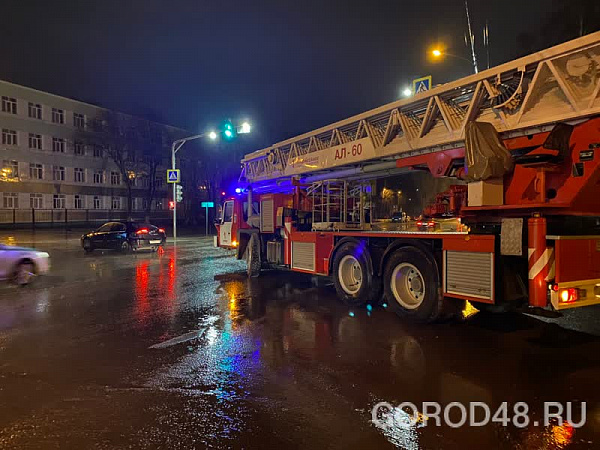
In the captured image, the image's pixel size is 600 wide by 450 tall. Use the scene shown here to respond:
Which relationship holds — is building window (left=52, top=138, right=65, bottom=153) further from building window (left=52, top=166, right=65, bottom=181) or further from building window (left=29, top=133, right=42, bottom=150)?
building window (left=52, top=166, right=65, bottom=181)

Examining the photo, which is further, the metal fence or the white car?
the metal fence

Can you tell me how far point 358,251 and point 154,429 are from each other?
520cm

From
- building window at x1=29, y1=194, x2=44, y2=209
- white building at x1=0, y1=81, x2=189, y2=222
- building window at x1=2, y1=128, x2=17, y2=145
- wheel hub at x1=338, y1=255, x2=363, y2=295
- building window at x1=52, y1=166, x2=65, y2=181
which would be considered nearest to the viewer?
wheel hub at x1=338, y1=255, x2=363, y2=295

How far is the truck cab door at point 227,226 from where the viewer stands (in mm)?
13578

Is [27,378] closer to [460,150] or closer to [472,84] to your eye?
[460,150]

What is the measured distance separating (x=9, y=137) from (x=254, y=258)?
1571 inches

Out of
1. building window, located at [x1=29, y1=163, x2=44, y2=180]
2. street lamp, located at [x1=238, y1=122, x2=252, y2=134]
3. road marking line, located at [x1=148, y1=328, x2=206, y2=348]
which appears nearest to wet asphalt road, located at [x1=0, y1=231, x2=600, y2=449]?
road marking line, located at [x1=148, y1=328, x2=206, y2=348]

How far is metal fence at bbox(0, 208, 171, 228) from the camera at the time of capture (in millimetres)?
39922

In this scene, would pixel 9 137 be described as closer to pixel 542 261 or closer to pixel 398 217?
pixel 398 217

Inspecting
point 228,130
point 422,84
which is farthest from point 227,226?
point 422,84

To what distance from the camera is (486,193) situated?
5.85 m

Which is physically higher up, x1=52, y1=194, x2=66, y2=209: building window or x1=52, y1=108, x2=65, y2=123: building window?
x1=52, y1=108, x2=65, y2=123: building window

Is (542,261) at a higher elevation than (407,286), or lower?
higher

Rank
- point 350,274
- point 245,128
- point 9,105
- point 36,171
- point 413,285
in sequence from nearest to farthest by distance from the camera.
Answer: point 413,285, point 350,274, point 245,128, point 9,105, point 36,171
